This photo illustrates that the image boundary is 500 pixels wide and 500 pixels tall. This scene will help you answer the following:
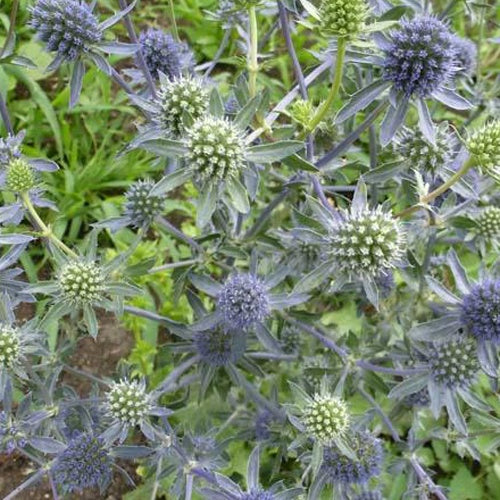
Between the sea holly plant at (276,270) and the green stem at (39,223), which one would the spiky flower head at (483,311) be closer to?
the sea holly plant at (276,270)

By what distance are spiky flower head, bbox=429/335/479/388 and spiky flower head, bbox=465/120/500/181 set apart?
1.79ft

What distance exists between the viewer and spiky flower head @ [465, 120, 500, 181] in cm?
166

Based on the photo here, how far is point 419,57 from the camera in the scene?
1627 millimetres

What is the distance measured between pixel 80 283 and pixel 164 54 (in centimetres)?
78

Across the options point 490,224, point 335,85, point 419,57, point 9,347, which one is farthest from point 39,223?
point 490,224

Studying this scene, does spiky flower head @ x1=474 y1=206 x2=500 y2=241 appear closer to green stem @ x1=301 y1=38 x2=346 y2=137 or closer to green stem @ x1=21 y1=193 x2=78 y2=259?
green stem @ x1=301 y1=38 x2=346 y2=137

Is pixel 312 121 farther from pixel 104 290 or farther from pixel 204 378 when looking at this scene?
pixel 204 378

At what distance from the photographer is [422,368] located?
2008 mm

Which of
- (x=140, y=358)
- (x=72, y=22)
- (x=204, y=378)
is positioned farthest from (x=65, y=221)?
(x=72, y=22)

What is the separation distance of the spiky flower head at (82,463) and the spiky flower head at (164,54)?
1.16 metres

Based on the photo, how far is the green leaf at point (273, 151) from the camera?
1588mm

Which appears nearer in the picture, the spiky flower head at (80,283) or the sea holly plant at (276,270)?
the sea holly plant at (276,270)

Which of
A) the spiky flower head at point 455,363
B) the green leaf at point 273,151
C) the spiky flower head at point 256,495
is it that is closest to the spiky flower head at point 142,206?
the green leaf at point 273,151

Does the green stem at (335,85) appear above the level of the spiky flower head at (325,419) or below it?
above
